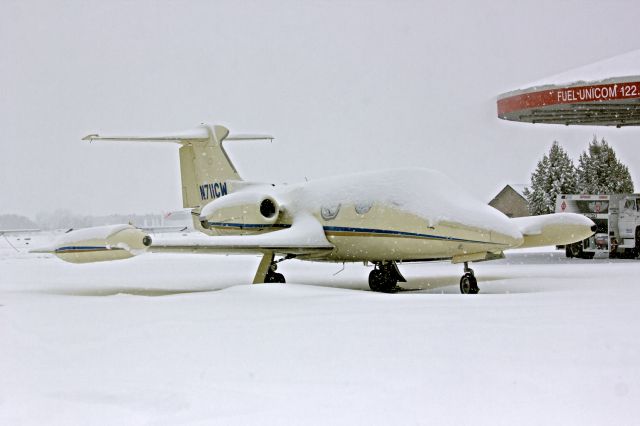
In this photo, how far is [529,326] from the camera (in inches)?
256

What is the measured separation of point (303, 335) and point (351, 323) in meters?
0.74

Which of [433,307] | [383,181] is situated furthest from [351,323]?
[383,181]

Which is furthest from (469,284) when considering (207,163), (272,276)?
(207,163)

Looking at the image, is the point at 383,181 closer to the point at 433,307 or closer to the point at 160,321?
the point at 433,307

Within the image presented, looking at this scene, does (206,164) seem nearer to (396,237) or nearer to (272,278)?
(272,278)

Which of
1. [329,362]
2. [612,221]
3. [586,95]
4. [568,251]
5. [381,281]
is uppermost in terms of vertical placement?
[586,95]

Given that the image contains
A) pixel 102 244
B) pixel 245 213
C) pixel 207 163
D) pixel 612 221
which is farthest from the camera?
pixel 612 221

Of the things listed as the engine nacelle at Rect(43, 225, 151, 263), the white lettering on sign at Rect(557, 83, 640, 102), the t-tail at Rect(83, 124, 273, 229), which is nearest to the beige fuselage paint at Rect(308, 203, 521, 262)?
the engine nacelle at Rect(43, 225, 151, 263)

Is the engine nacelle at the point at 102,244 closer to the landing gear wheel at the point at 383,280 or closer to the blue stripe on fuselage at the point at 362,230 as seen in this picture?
the blue stripe on fuselage at the point at 362,230

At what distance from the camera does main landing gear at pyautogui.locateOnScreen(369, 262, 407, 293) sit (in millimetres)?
14953

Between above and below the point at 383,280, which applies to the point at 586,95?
above

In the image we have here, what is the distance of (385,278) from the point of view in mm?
14977

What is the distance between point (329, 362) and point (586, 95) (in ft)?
65.4

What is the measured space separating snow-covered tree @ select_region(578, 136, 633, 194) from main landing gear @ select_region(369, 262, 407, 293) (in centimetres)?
4330
